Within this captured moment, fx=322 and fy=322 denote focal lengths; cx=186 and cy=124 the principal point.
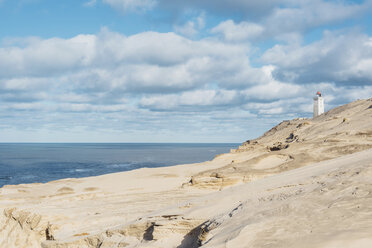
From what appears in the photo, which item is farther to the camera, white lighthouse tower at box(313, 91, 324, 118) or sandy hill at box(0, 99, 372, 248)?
white lighthouse tower at box(313, 91, 324, 118)

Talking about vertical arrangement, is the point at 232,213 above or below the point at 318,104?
below

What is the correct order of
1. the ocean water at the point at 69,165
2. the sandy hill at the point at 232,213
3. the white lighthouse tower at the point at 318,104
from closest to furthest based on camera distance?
the sandy hill at the point at 232,213 → the ocean water at the point at 69,165 → the white lighthouse tower at the point at 318,104

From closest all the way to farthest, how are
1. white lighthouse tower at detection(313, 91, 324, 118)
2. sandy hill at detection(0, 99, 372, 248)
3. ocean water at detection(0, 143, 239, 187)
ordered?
sandy hill at detection(0, 99, 372, 248) → ocean water at detection(0, 143, 239, 187) → white lighthouse tower at detection(313, 91, 324, 118)

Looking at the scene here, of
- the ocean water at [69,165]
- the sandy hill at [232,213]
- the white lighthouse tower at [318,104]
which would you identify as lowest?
the ocean water at [69,165]

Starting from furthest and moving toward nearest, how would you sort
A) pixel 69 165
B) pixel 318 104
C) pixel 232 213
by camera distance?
1. pixel 69 165
2. pixel 318 104
3. pixel 232 213

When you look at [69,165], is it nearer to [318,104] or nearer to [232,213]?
[318,104]

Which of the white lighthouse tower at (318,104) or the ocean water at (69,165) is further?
the white lighthouse tower at (318,104)

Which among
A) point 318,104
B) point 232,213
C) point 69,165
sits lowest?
point 69,165

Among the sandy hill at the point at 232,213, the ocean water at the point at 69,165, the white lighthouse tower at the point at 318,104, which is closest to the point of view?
the sandy hill at the point at 232,213

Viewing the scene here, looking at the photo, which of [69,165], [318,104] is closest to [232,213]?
[318,104]

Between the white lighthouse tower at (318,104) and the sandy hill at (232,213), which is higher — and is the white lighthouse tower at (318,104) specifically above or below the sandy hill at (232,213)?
above

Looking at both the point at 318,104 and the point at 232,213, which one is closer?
the point at 232,213

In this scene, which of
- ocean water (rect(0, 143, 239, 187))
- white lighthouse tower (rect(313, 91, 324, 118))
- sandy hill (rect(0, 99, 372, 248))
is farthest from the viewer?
white lighthouse tower (rect(313, 91, 324, 118))

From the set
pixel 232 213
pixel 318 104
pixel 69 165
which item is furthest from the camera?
pixel 69 165
